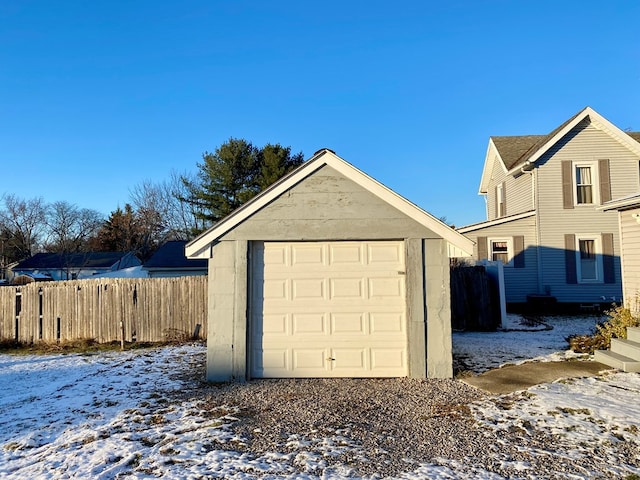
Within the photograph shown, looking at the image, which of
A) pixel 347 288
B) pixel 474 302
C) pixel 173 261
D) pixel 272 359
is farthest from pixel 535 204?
pixel 173 261

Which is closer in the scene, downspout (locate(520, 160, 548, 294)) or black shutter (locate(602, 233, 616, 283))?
black shutter (locate(602, 233, 616, 283))

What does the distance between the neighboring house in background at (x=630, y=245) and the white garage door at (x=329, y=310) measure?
17.6 ft

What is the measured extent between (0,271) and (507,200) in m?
44.7

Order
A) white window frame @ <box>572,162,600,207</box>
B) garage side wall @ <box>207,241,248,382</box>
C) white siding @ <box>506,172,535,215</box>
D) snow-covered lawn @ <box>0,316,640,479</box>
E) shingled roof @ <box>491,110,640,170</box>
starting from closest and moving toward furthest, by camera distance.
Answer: snow-covered lawn @ <box>0,316,640,479</box>
garage side wall @ <box>207,241,248,382</box>
white window frame @ <box>572,162,600,207</box>
white siding @ <box>506,172,535,215</box>
shingled roof @ <box>491,110,640,170</box>

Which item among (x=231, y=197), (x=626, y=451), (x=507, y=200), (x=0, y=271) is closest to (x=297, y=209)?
(x=626, y=451)

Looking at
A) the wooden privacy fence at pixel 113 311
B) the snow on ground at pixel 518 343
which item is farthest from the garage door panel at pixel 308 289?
the wooden privacy fence at pixel 113 311

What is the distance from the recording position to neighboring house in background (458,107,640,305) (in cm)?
1502

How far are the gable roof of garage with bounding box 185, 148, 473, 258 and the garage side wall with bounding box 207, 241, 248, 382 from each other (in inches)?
Result: 14.9

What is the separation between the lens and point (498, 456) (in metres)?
3.99

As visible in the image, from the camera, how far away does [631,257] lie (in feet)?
29.5

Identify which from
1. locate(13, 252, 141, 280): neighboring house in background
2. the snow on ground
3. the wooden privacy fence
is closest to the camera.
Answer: the snow on ground

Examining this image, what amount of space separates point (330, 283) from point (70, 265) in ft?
102

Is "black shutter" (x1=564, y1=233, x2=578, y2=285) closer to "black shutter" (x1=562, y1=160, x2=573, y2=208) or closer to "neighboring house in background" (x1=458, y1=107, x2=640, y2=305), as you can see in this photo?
"neighboring house in background" (x1=458, y1=107, x2=640, y2=305)

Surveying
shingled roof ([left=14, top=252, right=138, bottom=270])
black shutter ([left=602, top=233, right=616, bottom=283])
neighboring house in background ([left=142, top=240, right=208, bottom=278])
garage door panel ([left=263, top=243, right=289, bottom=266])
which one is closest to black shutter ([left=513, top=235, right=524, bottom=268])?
black shutter ([left=602, top=233, right=616, bottom=283])
